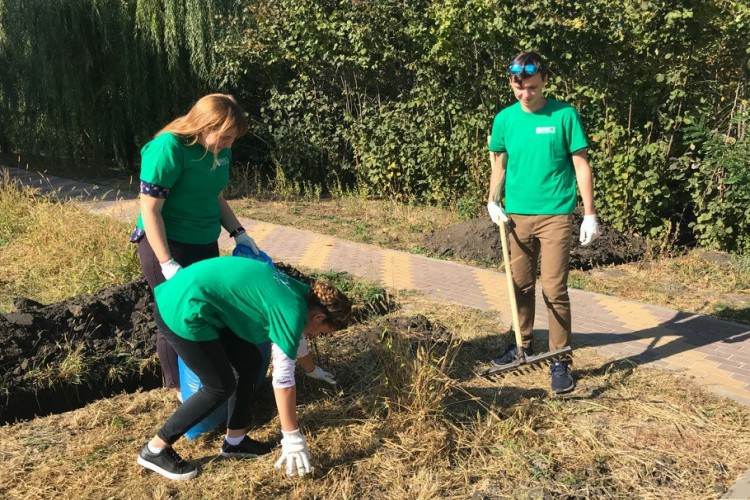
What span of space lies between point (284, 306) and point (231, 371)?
553 millimetres

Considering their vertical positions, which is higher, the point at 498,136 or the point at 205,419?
the point at 498,136

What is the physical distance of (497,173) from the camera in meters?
3.99

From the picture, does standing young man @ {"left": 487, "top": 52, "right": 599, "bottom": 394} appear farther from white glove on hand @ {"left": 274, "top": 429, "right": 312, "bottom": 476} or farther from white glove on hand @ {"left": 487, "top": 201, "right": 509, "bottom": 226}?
white glove on hand @ {"left": 274, "top": 429, "right": 312, "bottom": 476}

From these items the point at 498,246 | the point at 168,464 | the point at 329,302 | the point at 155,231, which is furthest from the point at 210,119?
the point at 498,246

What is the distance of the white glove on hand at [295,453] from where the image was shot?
2721mm

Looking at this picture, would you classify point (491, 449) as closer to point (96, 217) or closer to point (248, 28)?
point (96, 217)

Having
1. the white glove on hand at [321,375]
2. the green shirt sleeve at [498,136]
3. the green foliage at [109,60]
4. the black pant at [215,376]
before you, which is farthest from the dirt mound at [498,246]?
the green foliage at [109,60]

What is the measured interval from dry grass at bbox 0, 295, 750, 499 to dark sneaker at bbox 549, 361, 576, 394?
6 cm

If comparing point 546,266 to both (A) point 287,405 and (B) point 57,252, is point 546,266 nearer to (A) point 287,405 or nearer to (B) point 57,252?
(A) point 287,405

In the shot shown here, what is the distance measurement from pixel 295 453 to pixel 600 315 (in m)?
3.09

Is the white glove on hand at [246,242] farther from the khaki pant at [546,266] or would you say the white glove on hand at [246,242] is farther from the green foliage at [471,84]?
the green foliage at [471,84]

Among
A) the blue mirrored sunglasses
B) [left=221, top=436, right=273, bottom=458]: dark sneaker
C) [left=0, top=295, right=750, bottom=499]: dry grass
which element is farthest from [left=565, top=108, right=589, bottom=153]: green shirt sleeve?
[left=221, top=436, right=273, bottom=458]: dark sneaker

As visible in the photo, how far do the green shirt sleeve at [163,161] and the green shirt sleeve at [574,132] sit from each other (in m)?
2.12

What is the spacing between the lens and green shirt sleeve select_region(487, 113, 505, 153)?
3838 millimetres
